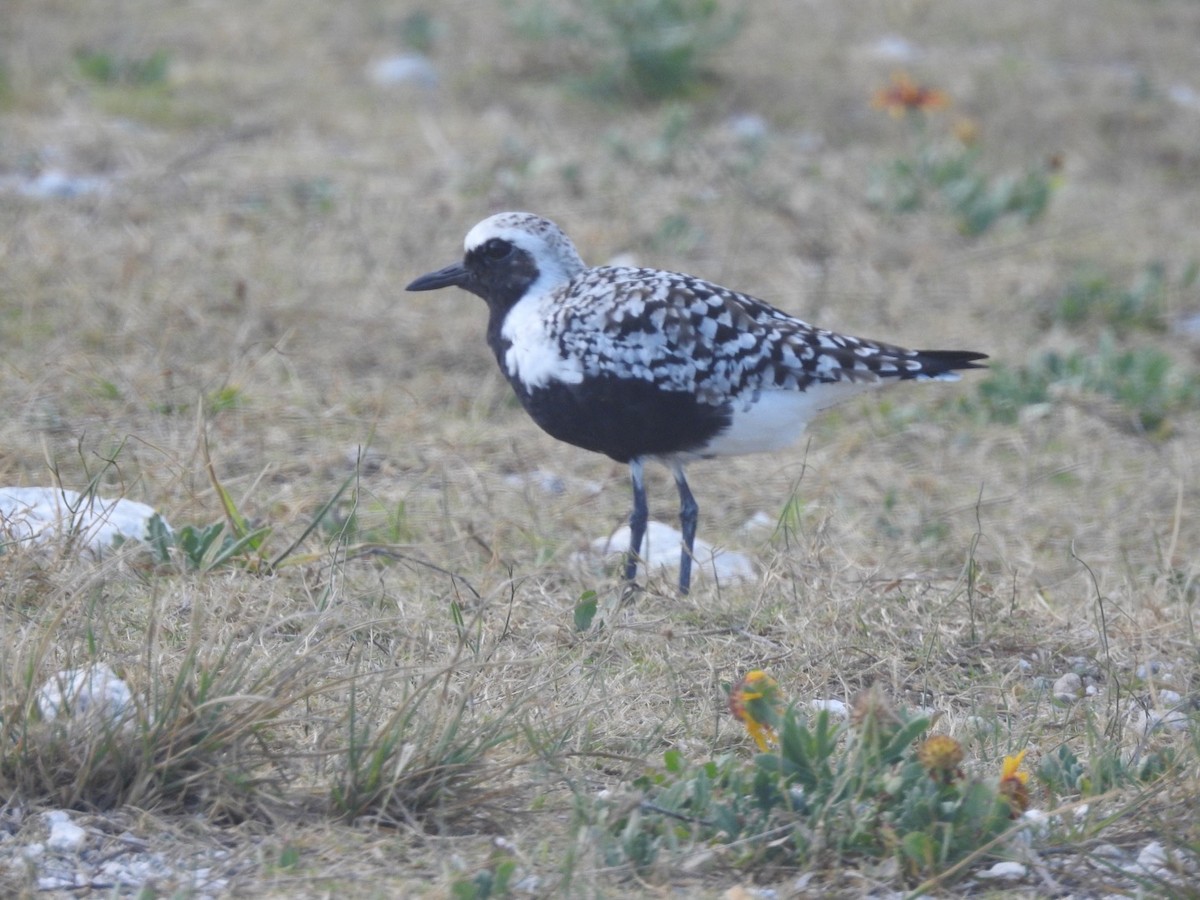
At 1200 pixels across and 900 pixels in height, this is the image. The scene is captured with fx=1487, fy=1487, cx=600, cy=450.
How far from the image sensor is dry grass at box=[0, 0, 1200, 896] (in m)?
3.05

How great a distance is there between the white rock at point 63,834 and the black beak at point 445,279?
227 centimetres

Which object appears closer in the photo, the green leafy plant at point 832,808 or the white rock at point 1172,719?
the green leafy plant at point 832,808

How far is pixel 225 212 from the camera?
7.24m

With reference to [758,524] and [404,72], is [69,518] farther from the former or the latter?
[404,72]

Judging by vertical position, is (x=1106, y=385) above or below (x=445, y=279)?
below

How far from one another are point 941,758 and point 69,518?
227cm

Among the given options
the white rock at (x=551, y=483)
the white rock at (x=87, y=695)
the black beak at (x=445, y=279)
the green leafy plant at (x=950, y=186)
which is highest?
the green leafy plant at (x=950, y=186)

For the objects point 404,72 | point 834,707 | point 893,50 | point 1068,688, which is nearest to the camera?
point 834,707

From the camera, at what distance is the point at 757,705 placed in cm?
304

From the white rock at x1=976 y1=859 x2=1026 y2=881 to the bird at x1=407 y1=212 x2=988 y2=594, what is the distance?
60.3 inches

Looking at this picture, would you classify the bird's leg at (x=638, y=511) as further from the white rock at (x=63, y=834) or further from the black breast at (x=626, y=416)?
the white rock at (x=63, y=834)

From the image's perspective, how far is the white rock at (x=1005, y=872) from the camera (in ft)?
9.32

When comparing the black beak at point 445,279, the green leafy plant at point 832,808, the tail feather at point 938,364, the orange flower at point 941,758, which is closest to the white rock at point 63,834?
the green leafy plant at point 832,808

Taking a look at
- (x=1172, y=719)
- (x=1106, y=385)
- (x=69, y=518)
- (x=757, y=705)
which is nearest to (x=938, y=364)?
(x=1172, y=719)
